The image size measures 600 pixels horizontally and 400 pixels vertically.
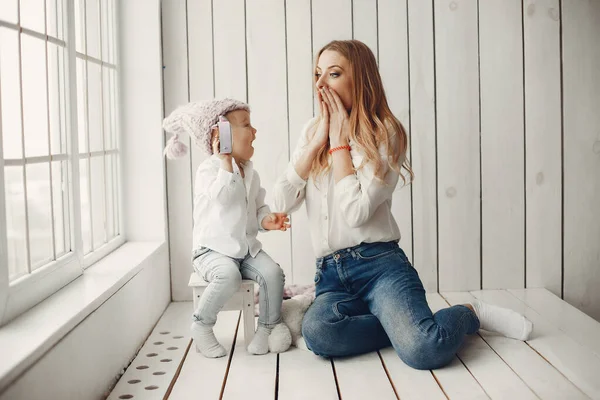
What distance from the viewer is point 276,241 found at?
9.89 ft

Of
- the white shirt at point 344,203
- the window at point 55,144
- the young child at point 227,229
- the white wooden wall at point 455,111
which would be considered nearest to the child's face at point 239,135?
the young child at point 227,229

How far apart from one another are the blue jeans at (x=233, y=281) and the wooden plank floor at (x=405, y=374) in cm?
13

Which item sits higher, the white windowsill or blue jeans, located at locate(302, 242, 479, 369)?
the white windowsill

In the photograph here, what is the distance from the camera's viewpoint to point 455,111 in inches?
117

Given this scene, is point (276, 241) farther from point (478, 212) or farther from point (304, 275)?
point (478, 212)

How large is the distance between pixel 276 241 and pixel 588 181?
134cm

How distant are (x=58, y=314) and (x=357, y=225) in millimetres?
920

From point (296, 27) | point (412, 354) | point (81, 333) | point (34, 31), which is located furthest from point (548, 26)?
point (81, 333)

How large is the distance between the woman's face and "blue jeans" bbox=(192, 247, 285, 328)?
585 millimetres

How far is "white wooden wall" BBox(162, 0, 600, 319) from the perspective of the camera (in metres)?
2.94

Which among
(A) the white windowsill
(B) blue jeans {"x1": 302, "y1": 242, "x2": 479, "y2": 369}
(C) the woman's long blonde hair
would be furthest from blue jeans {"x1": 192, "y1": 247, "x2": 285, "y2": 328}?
(C) the woman's long blonde hair

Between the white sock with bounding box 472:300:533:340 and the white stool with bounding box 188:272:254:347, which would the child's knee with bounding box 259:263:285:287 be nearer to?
the white stool with bounding box 188:272:254:347

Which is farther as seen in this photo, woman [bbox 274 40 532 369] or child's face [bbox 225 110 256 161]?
child's face [bbox 225 110 256 161]

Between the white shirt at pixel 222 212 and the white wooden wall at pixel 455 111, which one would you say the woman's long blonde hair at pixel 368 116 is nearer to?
the white shirt at pixel 222 212
